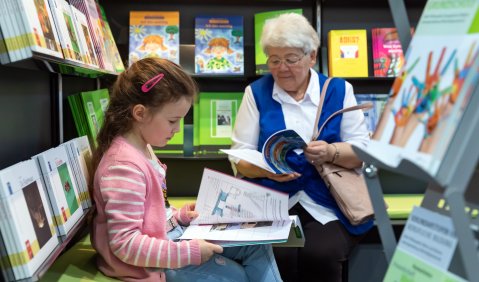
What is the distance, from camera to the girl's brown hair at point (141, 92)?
5.92 feet

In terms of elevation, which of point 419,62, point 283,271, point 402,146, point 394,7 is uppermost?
point 394,7

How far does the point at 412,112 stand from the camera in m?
1.09

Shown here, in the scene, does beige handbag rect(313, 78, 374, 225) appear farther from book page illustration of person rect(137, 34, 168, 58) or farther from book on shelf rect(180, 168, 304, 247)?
book page illustration of person rect(137, 34, 168, 58)

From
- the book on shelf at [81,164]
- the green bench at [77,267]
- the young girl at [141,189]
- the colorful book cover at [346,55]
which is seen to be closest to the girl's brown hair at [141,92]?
the young girl at [141,189]

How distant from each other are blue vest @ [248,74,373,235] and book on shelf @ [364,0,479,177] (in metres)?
1.36

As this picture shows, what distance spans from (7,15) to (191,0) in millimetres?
2125

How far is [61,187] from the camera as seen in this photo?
1.72 m

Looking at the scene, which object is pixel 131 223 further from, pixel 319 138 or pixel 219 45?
pixel 219 45

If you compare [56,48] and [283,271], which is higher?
[56,48]

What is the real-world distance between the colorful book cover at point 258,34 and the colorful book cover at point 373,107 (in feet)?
2.13

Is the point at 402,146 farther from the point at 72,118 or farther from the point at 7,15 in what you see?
the point at 72,118

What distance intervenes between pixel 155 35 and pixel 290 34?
3.56 feet

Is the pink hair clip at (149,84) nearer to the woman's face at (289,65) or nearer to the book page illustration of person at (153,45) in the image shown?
the woman's face at (289,65)

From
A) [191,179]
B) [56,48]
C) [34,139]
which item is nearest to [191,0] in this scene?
[191,179]
